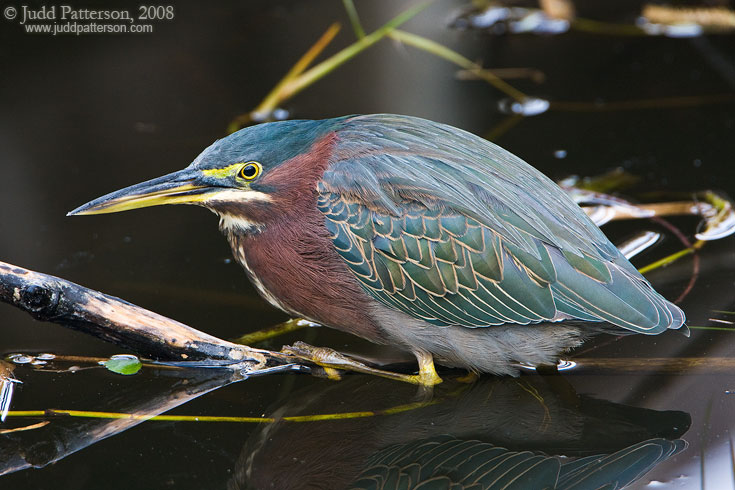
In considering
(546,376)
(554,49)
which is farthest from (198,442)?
(554,49)

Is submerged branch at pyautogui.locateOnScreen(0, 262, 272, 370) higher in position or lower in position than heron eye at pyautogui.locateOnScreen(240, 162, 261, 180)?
lower

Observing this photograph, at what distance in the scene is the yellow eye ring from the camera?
13.6ft

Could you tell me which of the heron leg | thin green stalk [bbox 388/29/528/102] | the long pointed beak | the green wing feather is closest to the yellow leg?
the heron leg

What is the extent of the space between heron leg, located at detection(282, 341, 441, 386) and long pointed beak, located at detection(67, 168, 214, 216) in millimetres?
891

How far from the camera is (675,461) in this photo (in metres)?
3.72

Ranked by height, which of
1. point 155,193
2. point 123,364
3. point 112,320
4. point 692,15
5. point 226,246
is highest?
point 692,15

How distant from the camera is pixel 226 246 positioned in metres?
5.43

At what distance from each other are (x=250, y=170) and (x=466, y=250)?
3.44ft

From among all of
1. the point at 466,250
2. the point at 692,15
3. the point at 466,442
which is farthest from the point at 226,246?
the point at 692,15

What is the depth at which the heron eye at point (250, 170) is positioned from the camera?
13.6 ft

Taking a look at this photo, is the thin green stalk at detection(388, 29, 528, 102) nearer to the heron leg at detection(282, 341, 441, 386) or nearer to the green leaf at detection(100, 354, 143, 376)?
the heron leg at detection(282, 341, 441, 386)

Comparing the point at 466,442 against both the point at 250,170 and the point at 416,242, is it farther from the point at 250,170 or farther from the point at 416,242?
the point at 250,170

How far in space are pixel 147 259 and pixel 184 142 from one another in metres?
1.63

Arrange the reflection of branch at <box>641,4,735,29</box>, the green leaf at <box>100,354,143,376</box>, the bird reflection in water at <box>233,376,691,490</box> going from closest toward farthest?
the bird reflection in water at <box>233,376,691,490</box> → the green leaf at <box>100,354,143,376</box> → the reflection of branch at <box>641,4,735,29</box>
